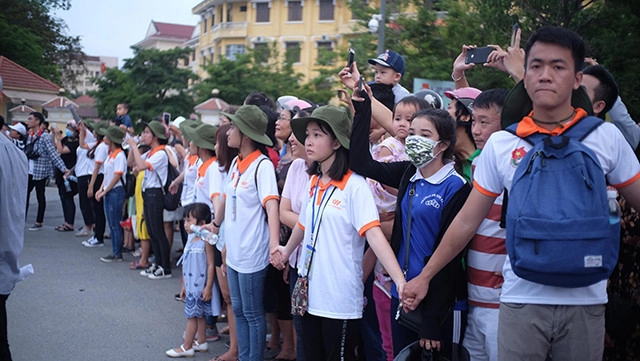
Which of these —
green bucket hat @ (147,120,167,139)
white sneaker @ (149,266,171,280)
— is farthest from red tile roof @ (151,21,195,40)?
white sneaker @ (149,266,171,280)

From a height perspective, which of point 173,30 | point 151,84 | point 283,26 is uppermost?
point 173,30

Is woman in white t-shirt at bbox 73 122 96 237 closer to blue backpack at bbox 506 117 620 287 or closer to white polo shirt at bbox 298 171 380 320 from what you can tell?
white polo shirt at bbox 298 171 380 320

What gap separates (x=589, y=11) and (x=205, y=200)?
20.2 ft

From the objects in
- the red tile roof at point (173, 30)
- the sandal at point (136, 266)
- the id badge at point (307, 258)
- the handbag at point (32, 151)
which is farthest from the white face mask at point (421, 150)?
the red tile roof at point (173, 30)

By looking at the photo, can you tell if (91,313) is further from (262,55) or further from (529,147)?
(262,55)

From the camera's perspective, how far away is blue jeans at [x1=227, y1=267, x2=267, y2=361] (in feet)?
15.8

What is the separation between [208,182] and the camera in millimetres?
6398

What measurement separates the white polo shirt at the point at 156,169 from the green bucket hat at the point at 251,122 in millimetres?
3871

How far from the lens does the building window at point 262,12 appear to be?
53781 millimetres

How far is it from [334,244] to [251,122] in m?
1.69

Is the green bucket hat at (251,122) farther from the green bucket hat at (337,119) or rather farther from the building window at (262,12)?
the building window at (262,12)

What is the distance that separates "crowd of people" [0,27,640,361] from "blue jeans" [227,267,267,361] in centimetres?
1

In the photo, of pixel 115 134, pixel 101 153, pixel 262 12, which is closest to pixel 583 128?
pixel 115 134

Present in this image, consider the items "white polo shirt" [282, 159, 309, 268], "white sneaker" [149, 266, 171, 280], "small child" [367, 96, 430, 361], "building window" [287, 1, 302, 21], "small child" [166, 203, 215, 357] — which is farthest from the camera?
"building window" [287, 1, 302, 21]
